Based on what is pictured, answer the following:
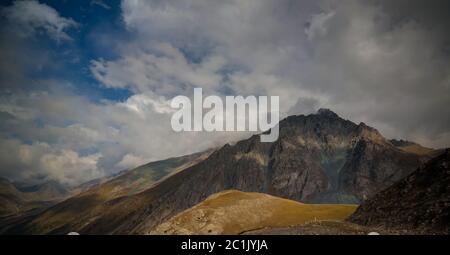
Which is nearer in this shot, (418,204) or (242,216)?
(418,204)

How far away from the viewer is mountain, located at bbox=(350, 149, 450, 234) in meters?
51.1

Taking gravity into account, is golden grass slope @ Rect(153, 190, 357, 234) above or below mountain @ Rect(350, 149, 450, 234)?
below

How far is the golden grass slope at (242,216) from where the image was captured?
79562mm

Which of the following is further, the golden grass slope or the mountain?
the golden grass slope

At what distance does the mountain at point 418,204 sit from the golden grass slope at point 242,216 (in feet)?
40.1

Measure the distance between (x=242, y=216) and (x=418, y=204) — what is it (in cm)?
4144

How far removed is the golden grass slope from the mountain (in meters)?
12.2

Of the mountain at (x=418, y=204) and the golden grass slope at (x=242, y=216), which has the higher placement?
the mountain at (x=418, y=204)

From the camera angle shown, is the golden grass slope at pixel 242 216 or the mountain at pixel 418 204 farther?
the golden grass slope at pixel 242 216

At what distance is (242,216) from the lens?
87188 mm

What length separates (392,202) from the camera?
68.2m

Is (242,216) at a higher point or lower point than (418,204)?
lower
